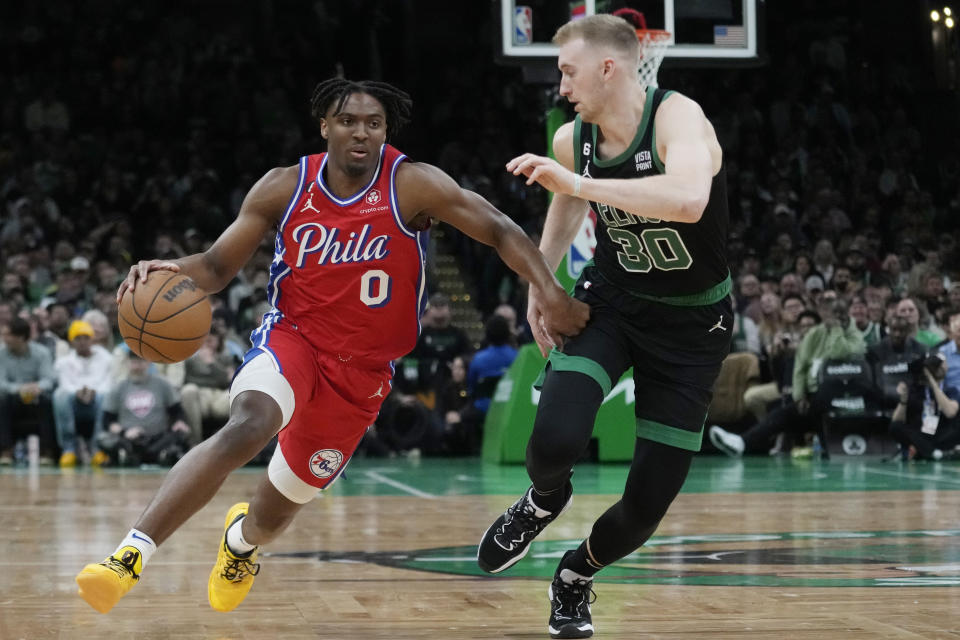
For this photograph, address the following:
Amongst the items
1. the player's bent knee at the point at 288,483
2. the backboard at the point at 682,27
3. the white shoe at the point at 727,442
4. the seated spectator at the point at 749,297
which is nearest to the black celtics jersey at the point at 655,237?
the player's bent knee at the point at 288,483

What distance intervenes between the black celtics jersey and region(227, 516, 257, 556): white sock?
1689mm

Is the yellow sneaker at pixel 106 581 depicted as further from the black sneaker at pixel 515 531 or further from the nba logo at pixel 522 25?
the nba logo at pixel 522 25

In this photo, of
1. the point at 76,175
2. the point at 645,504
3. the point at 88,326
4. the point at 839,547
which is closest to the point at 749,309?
the point at 88,326

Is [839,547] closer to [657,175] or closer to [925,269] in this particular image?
[657,175]

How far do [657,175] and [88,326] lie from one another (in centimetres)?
1019

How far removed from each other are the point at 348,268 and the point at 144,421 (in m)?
8.68

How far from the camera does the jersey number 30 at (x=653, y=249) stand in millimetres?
4738

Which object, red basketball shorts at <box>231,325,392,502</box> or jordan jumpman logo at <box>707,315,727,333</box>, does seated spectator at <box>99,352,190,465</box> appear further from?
jordan jumpman logo at <box>707,315,727,333</box>

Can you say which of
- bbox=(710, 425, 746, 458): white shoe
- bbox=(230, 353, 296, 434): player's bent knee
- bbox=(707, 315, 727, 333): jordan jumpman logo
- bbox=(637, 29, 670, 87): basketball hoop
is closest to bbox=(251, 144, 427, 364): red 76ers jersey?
bbox=(230, 353, 296, 434): player's bent knee

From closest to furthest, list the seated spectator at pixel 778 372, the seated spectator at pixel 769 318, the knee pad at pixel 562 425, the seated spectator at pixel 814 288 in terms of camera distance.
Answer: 1. the knee pad at pixel 562 425
2. the seated spectator at pixel 778 372
3. the seated spectator at pixel 769 318
4. the seated spectator at pixel 814 288

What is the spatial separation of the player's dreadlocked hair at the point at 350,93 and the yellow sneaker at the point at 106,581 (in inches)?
70.2

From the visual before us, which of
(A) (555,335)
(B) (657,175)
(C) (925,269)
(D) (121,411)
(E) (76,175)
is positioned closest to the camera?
(B) (657,175)

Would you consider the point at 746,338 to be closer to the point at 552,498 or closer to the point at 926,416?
the point at 926,416

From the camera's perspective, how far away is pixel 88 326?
13.7 meters
